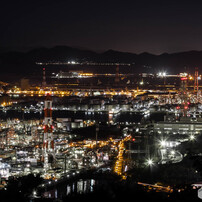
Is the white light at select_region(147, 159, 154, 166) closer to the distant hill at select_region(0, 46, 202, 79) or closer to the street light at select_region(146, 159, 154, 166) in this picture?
the street light at select_region(146, 159, 154, 166)

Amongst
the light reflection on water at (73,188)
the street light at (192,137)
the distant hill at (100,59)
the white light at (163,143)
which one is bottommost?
the light reflection on water at (73,188)

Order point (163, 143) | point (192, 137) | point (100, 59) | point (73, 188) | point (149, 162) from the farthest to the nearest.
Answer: point (100, 59)
point (192, 137)
point (163, 143)
point (149, 162)
point (73, 188)

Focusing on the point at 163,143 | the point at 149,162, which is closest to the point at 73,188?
the point at 149,162

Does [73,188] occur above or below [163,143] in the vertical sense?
below

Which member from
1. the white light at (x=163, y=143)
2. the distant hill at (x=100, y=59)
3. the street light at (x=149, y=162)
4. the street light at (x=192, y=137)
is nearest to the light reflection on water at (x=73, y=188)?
the street light at (x=149, y=162)

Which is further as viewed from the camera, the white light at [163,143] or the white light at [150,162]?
the white light at [163,143]

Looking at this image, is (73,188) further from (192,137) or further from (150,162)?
(192,137)

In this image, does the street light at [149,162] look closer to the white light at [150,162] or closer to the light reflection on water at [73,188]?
the white light at [150,162]

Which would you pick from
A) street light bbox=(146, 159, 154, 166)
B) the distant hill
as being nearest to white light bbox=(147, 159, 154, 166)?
street light bbox=(146, 159, 154, 166)
